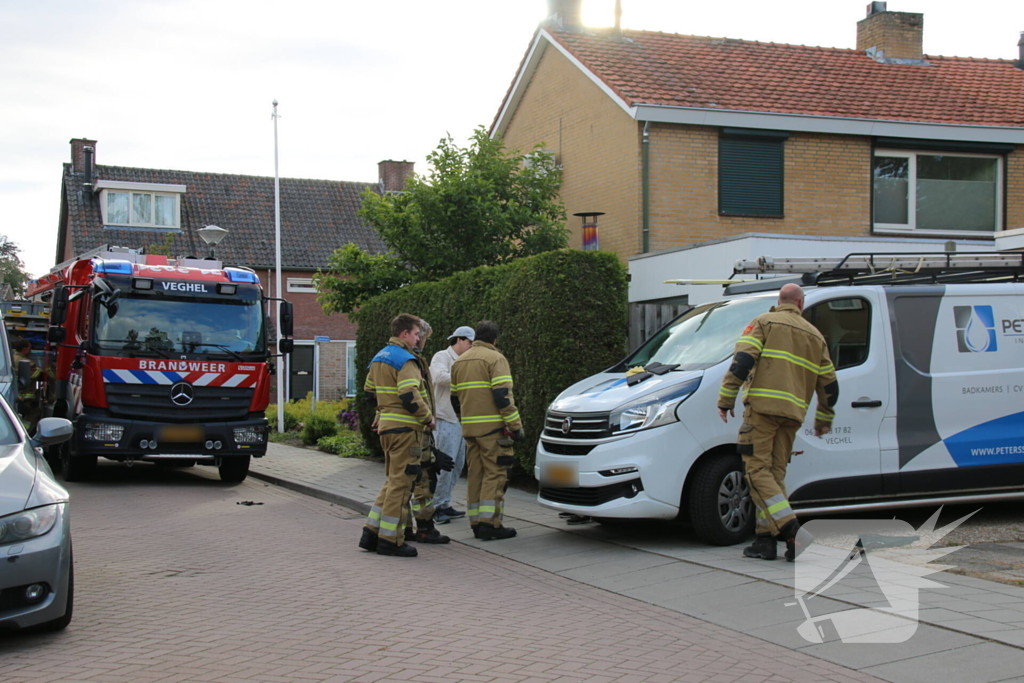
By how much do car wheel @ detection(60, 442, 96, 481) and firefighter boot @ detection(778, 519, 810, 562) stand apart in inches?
399

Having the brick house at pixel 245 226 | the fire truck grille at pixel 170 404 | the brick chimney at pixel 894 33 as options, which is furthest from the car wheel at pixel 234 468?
the brick house at pixel 245 226

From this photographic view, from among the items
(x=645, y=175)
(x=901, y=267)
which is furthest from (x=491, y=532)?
(x=645, y=175)

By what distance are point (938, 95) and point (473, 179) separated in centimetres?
936

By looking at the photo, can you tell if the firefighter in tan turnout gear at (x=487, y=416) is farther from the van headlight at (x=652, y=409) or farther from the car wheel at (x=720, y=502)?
the car wheel at (x=720, y=502)

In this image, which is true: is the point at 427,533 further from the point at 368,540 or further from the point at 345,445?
the point at 345,445

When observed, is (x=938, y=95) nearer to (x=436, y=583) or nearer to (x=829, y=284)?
(x=829, y=284)

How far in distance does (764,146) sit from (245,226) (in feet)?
81.1

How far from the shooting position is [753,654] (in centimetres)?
547

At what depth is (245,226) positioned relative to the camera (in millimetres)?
38438

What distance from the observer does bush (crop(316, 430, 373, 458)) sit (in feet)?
57.0

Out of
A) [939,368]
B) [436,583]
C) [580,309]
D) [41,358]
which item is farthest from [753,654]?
[41,358]

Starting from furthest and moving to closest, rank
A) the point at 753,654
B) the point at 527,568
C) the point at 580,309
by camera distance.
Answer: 1. the point at 580,309
2. the point at 527,568
3. the point at 753,654

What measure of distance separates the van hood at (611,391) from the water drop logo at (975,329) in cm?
237

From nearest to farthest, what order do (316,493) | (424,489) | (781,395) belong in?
(781,395) < (424,489) < (316,493)
